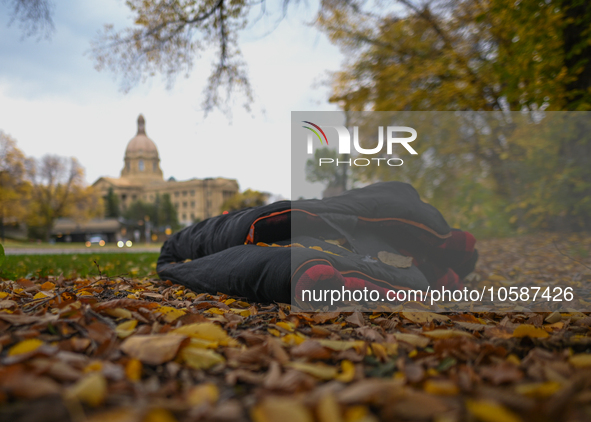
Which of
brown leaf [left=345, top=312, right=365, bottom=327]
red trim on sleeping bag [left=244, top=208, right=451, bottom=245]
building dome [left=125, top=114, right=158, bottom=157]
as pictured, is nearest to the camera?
brown leaf [left=345, top=312, right=365, bottom=327]

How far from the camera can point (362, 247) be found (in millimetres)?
2678

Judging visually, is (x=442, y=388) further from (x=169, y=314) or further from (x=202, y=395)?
(x=169, y=314)

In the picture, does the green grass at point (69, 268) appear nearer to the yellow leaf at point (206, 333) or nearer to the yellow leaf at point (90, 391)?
the yellow leaf at point (206, 333)

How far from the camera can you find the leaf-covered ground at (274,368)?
2.38ft

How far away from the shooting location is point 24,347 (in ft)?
3.28

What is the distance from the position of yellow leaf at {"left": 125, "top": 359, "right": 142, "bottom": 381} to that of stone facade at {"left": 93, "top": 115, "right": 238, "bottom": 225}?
64.2m

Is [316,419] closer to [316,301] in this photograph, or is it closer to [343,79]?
[316,301]

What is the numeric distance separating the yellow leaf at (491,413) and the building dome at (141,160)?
94258 millimetres

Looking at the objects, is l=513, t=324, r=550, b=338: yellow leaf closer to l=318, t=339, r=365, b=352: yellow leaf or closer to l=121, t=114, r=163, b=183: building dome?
l=318, t=339, r=365, b=352: yellow leaf

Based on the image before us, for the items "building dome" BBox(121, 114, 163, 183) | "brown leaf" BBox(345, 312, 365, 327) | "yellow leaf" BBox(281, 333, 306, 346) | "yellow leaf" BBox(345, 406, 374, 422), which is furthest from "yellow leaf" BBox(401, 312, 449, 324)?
"building dome" BBox(121, 114, 163, 183)

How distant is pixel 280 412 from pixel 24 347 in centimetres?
76

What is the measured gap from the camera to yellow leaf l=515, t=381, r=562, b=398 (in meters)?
0.82

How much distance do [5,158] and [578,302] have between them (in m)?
28.2

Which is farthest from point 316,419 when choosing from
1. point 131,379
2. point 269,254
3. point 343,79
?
point 343,79
